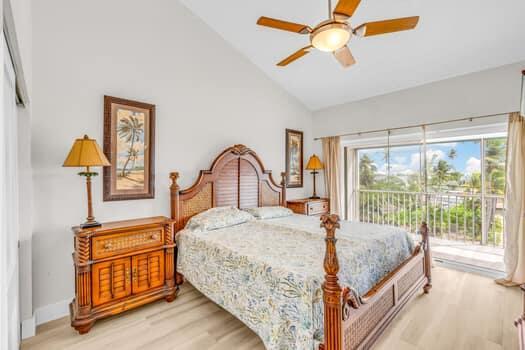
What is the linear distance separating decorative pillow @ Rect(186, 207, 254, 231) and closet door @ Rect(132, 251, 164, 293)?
1.54ft

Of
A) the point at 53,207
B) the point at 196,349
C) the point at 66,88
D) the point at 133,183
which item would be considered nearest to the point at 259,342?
the point at 196,349

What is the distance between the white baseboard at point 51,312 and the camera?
7.29ft

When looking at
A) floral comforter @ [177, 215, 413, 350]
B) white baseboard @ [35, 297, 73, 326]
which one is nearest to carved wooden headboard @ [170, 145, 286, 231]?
floral comforter @ [177, 215, 413, 350]

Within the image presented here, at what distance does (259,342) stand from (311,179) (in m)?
3.47

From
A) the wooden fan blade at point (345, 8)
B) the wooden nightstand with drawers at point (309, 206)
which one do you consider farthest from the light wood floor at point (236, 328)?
the wooden fan blade at point (345, 8)

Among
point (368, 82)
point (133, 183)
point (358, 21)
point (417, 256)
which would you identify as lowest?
point (417, 256)

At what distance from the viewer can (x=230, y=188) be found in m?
3.58

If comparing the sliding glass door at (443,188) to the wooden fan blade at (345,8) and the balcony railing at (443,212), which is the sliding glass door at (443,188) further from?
the wooden fan blade at (345,8)

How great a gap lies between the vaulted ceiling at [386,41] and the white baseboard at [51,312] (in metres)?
3.30

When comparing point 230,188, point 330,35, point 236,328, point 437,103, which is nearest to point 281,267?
point 236,328

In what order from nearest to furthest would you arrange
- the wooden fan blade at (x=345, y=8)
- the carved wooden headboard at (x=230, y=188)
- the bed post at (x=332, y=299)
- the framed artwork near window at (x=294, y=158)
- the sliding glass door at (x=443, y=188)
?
the bed post at (x=332, y=299), the wooden fan blade at (x=345, y=8), the carved wooden headboard at (x=230, y=188), the sliding glass door at (x=443, y=188), the framed artwork near window at (x=294, y=158)

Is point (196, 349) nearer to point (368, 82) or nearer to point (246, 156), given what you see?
point (246, 156)

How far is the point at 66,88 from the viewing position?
2.39 meters

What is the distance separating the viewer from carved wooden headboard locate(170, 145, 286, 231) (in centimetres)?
305
